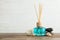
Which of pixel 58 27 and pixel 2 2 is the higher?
pixel 2 2

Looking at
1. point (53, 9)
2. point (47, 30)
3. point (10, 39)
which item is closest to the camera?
point (10, 39)

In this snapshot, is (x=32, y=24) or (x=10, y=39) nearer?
(x=10, y=39)

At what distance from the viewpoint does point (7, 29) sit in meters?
1.48

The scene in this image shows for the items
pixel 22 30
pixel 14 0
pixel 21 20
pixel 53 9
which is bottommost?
pixel 22 30

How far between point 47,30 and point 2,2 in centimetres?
60

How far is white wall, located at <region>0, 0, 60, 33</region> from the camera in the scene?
4.81 feet

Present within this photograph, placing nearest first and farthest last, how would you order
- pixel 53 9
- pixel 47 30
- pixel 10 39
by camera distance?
1. pixel 10 39
2. pixel 47 30
3. pixel 53 9

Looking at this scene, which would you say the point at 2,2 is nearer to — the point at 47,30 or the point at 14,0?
the point at 14,0

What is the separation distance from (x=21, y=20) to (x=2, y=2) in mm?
285

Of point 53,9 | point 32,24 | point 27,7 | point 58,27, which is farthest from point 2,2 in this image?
point 58,27

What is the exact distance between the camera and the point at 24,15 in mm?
1473

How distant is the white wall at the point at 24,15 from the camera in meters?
1.47

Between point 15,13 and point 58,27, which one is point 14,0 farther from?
point 58,27

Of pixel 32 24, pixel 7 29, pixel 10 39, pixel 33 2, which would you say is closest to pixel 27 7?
pixel 33 2
